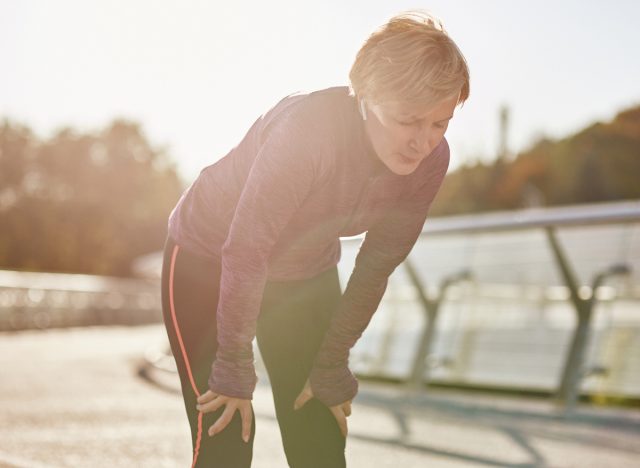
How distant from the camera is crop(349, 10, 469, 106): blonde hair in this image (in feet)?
6.61

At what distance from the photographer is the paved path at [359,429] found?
5.39 meters

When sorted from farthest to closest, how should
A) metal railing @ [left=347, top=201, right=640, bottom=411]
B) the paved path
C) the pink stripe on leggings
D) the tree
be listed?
the tree, metal railing @ [left=347, top=201, right=640, bottom=411], the paved path, the pink stripe on leggings

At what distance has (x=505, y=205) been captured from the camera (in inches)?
1902

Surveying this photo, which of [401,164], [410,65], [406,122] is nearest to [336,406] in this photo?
[401,164]

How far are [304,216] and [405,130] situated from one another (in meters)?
0.39

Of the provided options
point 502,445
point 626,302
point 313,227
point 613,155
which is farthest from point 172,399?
point 613,155

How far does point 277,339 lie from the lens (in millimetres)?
2535

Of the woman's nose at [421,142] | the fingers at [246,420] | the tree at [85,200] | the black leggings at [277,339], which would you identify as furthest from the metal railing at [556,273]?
the tree at [85,200]

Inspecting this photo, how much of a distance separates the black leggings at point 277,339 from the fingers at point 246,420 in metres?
0.04

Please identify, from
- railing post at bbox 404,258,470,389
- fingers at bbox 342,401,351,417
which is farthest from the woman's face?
railing post at bbox 404,258,470,389

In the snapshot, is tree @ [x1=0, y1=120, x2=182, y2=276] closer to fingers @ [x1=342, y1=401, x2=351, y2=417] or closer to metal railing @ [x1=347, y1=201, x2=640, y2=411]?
metal railing @ [x1=347, y1=201, x2=640, y2=411]

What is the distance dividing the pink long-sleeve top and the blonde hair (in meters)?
0.16

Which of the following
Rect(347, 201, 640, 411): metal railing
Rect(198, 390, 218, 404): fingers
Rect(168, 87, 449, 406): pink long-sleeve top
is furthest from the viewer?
Rect(347, 201, 640, 411): metal railing

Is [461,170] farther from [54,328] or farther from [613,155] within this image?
[54,328]
